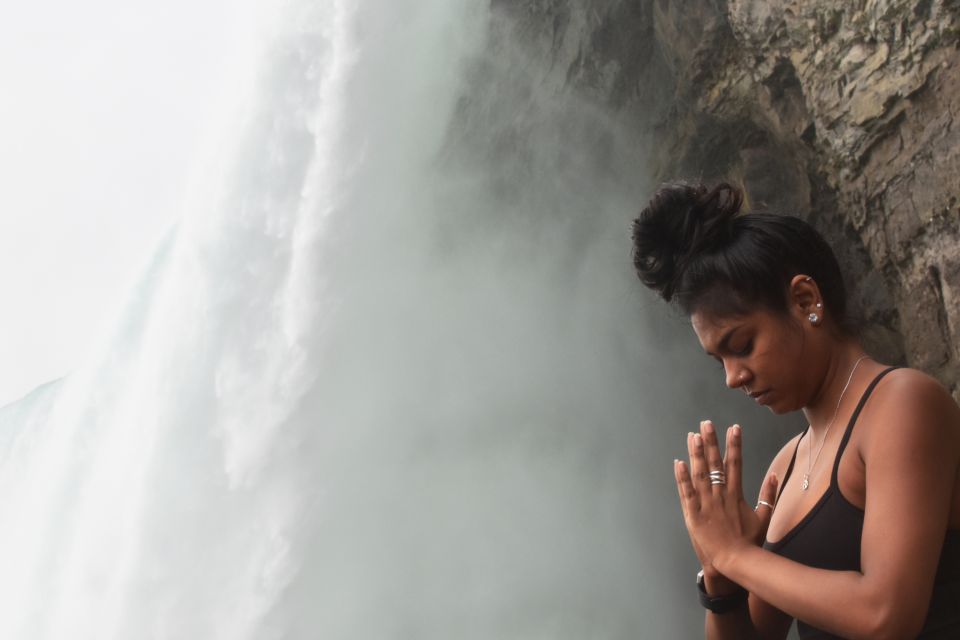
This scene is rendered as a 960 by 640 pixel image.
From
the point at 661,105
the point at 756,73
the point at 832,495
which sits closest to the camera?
the point at 832,495

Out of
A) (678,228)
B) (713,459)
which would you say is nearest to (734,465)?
(713,459)

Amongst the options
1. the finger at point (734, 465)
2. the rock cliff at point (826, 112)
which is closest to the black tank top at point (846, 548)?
the finger at point (734, 465)

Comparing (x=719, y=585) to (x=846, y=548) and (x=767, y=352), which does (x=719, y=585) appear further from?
(x=767, y=352)

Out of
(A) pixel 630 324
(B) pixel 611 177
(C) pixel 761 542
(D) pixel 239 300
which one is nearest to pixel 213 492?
(D) pixel 239 300

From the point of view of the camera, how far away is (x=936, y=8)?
4.59m

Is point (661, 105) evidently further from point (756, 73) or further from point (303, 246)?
point (303, 246)

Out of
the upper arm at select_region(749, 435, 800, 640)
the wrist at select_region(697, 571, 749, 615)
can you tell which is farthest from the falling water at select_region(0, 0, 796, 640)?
the wrist at select_region(697, 571, 749, 615)

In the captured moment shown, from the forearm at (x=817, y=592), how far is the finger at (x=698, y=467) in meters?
0.14

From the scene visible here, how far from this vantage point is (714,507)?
146 centimetres

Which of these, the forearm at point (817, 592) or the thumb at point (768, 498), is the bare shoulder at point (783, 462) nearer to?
the thumb at point (768, 498)

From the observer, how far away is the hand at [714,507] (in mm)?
1435

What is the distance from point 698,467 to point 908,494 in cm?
34

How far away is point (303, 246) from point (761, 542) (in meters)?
6.90

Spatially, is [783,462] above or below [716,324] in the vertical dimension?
below
